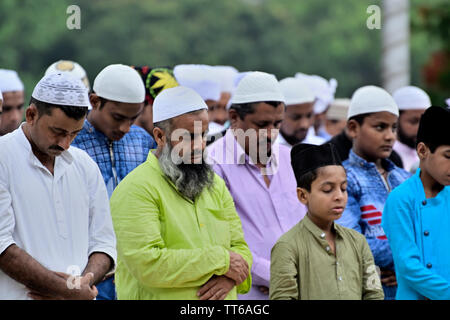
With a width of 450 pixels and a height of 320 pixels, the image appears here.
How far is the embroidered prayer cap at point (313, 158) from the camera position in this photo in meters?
4.96

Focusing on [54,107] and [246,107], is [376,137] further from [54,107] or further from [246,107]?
[54,107]

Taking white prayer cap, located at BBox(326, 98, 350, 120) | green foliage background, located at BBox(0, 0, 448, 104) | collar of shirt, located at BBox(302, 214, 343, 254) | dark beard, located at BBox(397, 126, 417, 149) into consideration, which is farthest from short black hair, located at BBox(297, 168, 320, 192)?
green foliage background, located at BBox(0, 0, 448, 104)

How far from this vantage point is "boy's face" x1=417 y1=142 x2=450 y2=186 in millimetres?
5082

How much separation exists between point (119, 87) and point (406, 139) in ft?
10.2

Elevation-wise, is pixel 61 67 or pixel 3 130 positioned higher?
pixel 61 67

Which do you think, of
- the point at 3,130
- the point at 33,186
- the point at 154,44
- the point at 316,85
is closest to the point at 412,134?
the point at 316,85

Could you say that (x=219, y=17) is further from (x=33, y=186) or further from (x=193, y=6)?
(x=33, y=186)

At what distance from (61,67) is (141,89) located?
1779mm

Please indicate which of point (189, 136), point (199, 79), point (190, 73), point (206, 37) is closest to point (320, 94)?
point (199, 79)

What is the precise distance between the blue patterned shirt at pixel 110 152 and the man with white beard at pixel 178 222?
2.40 feet

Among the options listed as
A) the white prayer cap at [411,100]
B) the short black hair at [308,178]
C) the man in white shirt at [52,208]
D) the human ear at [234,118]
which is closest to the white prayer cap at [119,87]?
the human ear at [234,118]

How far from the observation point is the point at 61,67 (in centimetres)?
716

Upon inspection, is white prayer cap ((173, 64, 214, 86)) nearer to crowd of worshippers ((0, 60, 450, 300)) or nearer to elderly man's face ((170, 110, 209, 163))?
crowd of worshippers ((0, 60, 450, 300))

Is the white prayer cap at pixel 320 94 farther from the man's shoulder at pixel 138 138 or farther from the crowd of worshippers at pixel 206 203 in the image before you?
the man's shoulder at pixel 138 138
